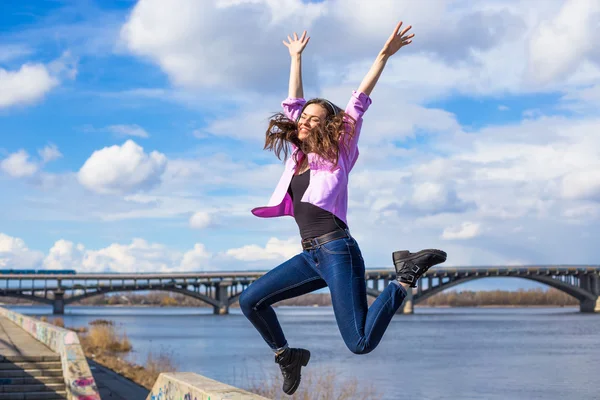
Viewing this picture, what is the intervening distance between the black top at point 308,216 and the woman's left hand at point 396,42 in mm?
858

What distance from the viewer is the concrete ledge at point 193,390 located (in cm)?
600

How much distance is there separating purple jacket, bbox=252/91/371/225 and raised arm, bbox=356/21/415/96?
69 mm

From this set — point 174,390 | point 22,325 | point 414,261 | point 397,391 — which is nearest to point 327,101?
point 414,261

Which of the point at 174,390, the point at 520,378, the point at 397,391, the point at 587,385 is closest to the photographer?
the point at 174,390

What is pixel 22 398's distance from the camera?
1396 cm

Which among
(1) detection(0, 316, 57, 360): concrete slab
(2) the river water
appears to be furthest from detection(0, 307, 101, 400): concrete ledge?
(2) the river water

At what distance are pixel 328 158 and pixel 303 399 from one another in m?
12.1

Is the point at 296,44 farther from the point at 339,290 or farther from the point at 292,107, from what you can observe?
the point at 339,290

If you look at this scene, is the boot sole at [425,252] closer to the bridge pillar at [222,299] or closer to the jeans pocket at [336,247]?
the jeans pocket at [336,247]

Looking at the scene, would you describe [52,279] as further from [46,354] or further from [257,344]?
[46,354]

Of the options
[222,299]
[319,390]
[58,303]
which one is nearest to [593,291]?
[222,299]

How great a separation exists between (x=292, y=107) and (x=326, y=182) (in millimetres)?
722

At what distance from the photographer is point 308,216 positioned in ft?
15.5

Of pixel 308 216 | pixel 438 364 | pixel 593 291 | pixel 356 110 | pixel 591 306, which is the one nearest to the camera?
pixel 308 216
